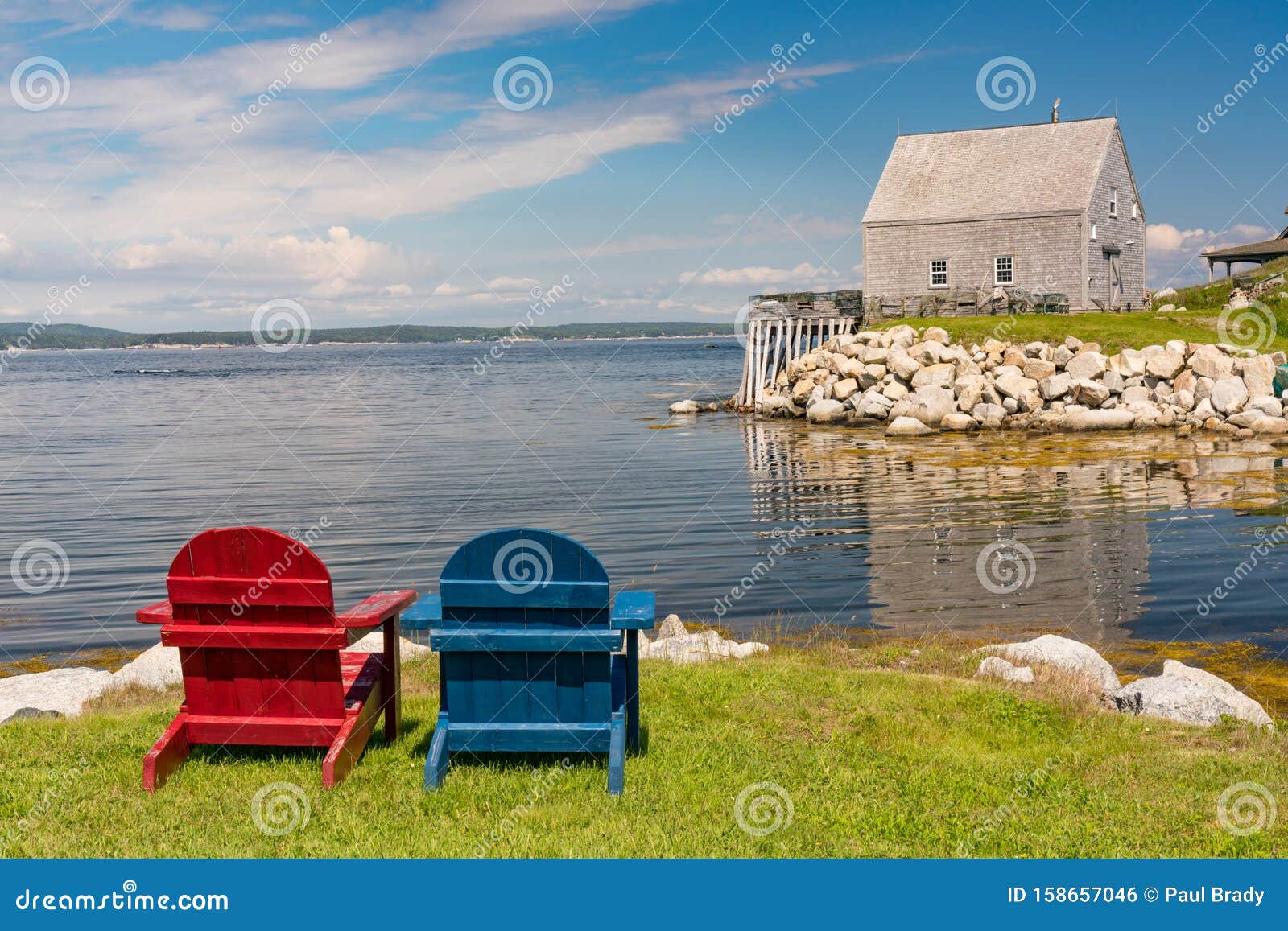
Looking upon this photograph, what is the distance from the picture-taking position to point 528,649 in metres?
6.24

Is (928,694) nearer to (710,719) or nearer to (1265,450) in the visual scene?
(710,719)

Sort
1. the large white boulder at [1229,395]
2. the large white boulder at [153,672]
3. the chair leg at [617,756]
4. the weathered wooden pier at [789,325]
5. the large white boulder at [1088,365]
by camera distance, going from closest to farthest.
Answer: the chair leg at [617,756], the large white boulder at [153,672], the large white boulder at [1229,395], the large white boulder at [1088,365], the weathered wooden pier at [789,325]

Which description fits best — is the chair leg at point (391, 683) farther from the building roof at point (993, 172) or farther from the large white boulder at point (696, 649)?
the building roof at point (993, 172)

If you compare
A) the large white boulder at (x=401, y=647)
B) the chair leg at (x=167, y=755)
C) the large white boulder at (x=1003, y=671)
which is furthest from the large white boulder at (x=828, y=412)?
the chair leg at (x=167, y=755)

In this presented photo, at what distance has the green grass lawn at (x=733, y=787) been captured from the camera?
17.9ft

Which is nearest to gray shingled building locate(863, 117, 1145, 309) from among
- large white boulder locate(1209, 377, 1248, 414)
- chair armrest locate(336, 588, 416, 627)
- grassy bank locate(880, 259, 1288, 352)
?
grassy bank locate(880, 259, 1288, 352)

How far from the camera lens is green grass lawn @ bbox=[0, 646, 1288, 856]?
17.9 feet

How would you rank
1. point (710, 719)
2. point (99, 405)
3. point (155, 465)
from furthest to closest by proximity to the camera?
point (99, 405), point (155, 465), point (710, 719)

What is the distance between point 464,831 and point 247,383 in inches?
3447

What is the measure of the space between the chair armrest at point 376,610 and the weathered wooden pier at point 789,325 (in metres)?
38.9

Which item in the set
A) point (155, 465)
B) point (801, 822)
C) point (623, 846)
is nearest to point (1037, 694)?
point (801, 822)

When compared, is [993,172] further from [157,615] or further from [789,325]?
[157,615]

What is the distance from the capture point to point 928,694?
8430mm

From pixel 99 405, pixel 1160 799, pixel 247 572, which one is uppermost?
pixel 99 405
